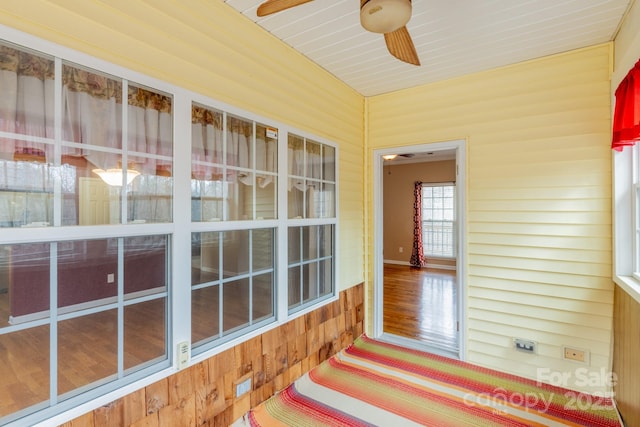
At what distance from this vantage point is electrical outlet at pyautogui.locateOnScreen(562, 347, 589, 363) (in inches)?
95.4

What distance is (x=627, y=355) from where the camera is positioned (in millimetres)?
2006

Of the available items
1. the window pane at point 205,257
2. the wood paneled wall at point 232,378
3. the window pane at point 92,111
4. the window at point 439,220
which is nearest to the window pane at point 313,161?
the window pane at point 205,257

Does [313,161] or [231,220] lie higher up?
[313,161]

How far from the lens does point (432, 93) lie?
10.1ft

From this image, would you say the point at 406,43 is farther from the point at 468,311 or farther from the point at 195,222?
the point at 468,311

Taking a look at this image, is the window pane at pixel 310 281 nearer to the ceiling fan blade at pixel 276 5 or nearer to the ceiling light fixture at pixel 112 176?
the ceiling light fixture at pixel 112 176

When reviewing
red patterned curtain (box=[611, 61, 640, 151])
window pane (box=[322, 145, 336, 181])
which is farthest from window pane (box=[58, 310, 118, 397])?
red patterned curtain (box=[611, 61, 640, 151])

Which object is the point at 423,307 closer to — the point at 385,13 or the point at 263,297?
the point at 263,297

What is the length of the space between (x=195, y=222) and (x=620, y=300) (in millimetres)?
2956

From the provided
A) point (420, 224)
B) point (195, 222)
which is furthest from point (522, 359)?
point (420, 224)

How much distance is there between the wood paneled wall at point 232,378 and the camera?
153 cm

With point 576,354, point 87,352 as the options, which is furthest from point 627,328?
point 87,352

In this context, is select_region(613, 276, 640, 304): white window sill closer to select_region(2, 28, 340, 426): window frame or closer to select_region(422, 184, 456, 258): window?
select_region(2, 28, 340, 426): window frame

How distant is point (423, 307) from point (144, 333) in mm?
3686
